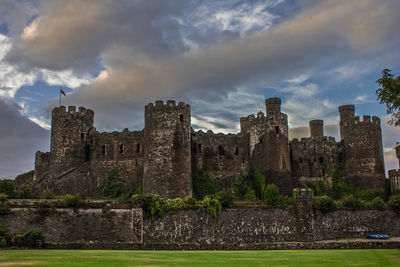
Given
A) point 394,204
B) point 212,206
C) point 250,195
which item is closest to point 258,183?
point 250,195

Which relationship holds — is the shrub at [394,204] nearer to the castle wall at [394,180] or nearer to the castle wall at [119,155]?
the castle wall at [394,180]

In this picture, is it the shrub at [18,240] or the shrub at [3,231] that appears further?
the shrub at [3,231]

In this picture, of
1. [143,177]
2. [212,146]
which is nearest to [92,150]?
[143,177]

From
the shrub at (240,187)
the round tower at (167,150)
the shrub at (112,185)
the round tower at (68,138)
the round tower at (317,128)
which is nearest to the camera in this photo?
the round tower at (167,150)

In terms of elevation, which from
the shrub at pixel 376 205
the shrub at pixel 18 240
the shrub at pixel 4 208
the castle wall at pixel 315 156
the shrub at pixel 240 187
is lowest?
the shrub at pixel 18 240

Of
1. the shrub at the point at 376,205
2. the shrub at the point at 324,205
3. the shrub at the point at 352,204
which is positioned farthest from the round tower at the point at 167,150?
the shrub at the point at 376,205

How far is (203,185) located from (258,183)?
19.1ft

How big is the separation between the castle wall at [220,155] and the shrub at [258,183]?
187cm

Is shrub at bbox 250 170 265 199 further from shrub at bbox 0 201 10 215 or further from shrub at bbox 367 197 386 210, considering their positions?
shrub at bbox 0 201 10 215

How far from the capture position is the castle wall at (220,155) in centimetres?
4731

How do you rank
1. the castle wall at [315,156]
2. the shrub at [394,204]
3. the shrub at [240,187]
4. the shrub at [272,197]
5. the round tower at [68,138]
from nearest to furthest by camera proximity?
the shrub at [272,197] < the shrub at [394,204] < the shrub at [240,187] < the round tower at [68,138] < the castle wall at [315,156]

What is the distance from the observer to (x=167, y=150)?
41969 mm

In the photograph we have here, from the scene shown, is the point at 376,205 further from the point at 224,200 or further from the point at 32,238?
the point at 32,238

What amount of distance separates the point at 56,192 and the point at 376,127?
3624cm
